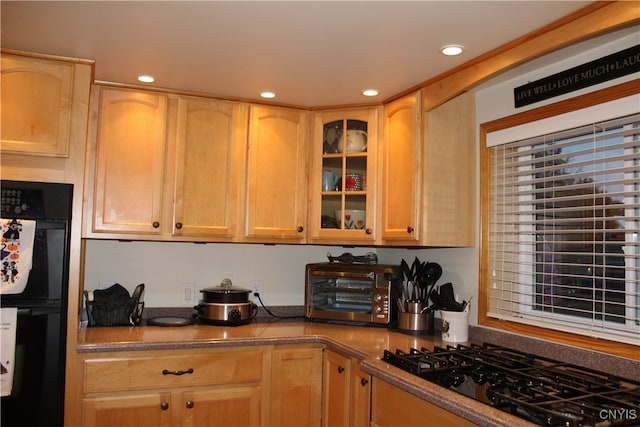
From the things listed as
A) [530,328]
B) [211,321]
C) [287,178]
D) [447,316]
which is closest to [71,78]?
[287,178]

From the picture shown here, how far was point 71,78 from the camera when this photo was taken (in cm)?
245

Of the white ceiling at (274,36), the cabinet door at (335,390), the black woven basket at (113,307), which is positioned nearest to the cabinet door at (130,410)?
the black woven basket at (113,307)

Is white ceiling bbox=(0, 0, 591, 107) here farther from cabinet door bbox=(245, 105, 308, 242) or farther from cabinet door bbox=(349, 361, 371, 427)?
cabinet door bbox=(349, 361, 371, 427)

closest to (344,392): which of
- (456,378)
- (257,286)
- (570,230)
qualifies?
(456,378)

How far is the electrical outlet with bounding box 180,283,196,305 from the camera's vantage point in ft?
10.5

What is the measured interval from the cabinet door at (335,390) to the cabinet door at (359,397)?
0.04 meters

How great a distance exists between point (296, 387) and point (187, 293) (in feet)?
3.11

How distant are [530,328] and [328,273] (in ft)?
3.85

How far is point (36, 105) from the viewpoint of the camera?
7.84ft

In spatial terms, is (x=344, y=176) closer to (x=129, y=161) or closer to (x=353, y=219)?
(x=353, y=219)

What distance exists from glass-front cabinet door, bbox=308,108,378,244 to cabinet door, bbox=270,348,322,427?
699 mm

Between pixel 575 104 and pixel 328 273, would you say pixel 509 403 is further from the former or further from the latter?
pixel 328 273

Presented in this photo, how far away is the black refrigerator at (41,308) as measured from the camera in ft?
7.45

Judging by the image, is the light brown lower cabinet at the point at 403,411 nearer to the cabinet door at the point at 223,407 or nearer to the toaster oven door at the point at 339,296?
the cabinet door at the point at 223,407
